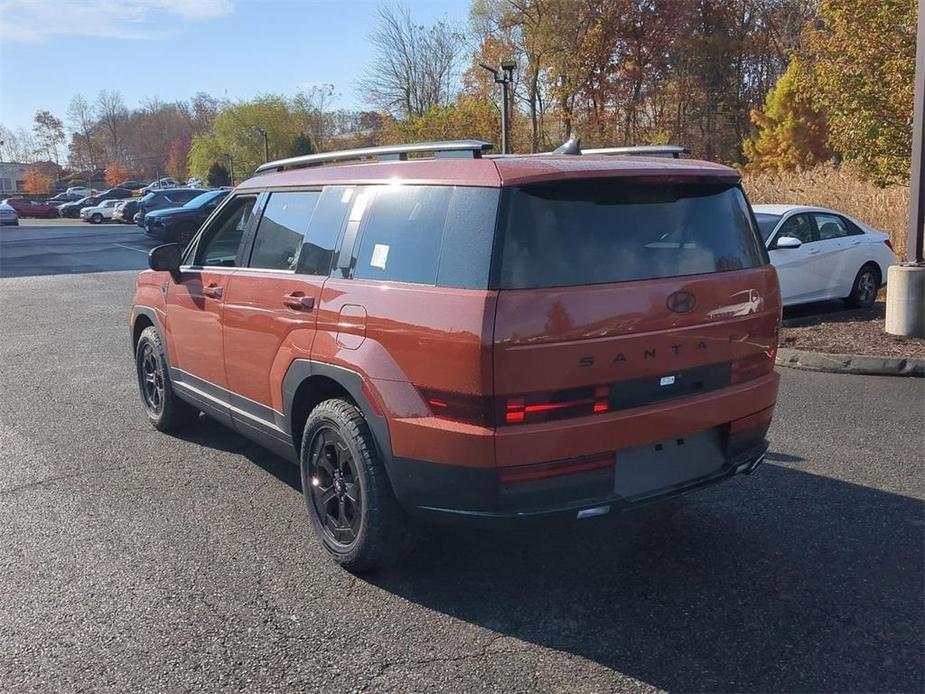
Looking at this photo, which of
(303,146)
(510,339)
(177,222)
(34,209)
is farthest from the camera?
(34,209)

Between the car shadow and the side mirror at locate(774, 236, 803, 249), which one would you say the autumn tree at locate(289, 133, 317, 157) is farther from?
the car shadow

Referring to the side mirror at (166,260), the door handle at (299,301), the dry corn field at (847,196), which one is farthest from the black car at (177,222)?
the door handle at (299,301)

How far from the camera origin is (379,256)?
3848mm

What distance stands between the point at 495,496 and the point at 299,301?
1506mm

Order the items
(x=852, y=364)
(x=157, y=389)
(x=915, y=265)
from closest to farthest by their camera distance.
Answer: (x=157, y=389) < (x=852, y=364) < (x=915, y=265)

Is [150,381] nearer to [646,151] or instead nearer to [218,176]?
[646,151]

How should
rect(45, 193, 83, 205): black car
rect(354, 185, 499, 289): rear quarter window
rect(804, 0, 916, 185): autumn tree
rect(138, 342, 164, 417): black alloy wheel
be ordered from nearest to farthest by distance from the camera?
rect(354, 185, 499, 289): rear quarter window < rect(138, 342, 164, 417): black alloy wheel < rect(804, 0, 916, 185): autumn tree < rect(45, 193, 83, 205): black car

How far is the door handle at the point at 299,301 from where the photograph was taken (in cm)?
411

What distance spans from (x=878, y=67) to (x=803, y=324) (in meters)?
5.24

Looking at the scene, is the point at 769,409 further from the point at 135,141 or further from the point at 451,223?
the point at 135,141

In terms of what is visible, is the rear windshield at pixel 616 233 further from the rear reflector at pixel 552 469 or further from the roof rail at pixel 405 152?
the rear reflector at pixel 552 469

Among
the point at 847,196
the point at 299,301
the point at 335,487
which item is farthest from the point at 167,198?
the point at 335,487

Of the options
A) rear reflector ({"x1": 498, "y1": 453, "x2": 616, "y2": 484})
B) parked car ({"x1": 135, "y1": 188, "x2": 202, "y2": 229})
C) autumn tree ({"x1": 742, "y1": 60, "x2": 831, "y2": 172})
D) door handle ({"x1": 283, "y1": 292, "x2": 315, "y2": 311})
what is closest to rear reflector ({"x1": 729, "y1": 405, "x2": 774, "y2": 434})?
rear reflector ({"x1": 498, "y1": 453, "x2": 616, "y2": 484})

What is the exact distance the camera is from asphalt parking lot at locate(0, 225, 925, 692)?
314 centimetres
